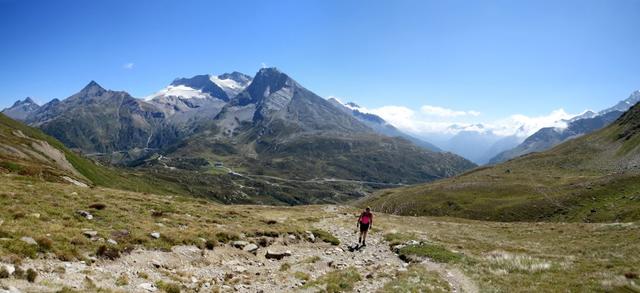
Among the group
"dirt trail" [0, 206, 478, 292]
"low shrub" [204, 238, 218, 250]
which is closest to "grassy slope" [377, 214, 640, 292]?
"dirt trail" [0, 206, 478, 292]

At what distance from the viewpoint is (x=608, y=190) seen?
83.9 m

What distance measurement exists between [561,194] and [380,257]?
80.8 meters

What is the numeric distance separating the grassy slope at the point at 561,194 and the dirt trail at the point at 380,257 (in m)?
46.6

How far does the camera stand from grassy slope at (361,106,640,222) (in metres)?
78.1

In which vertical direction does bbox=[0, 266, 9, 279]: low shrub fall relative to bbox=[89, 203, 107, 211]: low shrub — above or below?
below

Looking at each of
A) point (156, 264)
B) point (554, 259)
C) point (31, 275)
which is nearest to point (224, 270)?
point (156, 264)

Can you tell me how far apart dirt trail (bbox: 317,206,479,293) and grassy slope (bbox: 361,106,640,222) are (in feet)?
153

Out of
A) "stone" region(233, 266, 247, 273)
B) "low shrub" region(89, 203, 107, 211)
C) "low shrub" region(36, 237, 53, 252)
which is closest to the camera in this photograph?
"low shrub" region(36, 237, 53, 252)

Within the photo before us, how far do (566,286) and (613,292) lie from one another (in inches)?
Result: 81.2

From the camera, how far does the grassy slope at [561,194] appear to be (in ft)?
256

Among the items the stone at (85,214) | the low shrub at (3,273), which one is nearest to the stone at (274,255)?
the stone at (85,214)

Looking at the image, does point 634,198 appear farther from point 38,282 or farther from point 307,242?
point 38,282

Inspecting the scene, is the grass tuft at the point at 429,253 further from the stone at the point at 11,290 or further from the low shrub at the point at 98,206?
the stone at the point at 11,290

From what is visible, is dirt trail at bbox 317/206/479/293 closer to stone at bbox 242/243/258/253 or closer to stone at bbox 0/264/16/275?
stone at bbox 242/243/258/253
